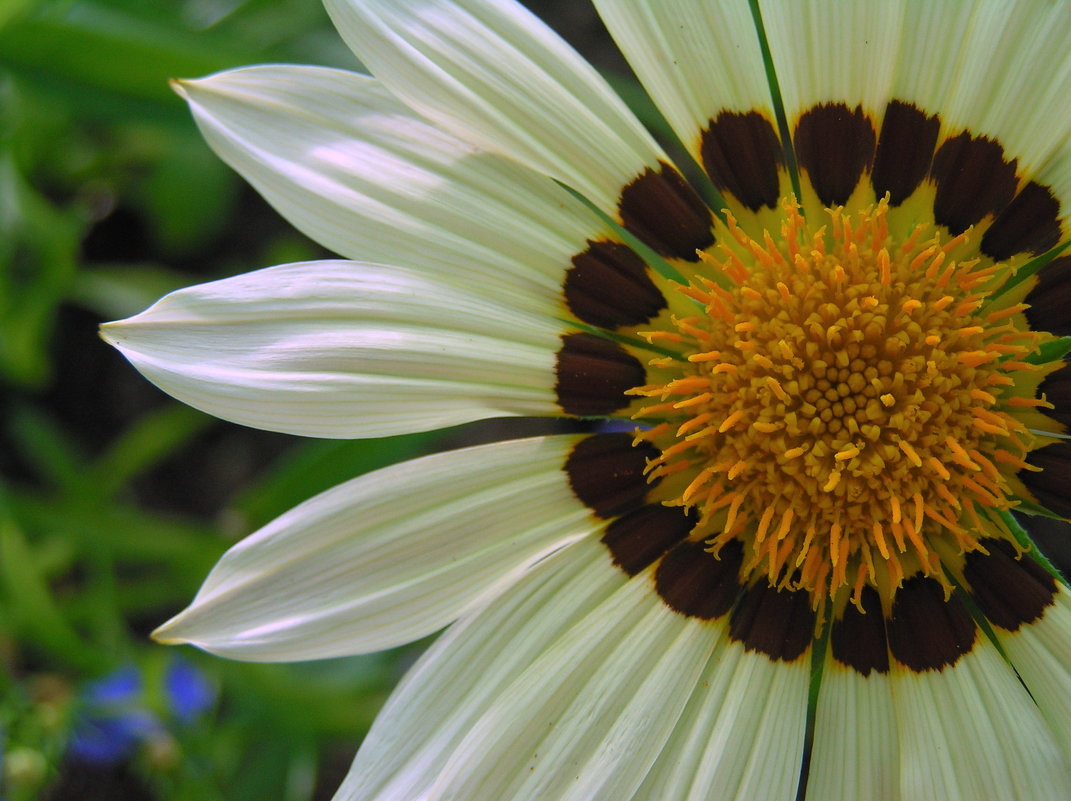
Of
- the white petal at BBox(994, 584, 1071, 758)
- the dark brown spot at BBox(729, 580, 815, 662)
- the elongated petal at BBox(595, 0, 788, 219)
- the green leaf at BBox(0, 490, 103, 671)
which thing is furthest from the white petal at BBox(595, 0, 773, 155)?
the green leaf at BBox(0, 490, 103, 671)

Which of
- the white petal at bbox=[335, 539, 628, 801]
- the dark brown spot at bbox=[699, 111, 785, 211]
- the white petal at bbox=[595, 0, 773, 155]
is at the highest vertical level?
the white petal at bbox=[595, 0, 773, 155]

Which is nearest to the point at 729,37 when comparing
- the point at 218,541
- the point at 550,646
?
the point at 550,646

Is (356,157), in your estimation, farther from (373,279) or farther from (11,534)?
(11,534)

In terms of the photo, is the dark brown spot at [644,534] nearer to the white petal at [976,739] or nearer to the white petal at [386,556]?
the white petal at [386,556]

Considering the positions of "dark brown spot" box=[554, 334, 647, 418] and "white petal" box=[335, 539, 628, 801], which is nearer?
"white petal" box=[335, 539, 628, 801]

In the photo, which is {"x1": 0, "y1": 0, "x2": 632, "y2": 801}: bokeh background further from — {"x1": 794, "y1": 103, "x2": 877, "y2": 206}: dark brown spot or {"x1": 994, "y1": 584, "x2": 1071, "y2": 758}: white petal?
{"x1": 994, "y1": 584, "x2": 1071, "y2": 758}: white petal

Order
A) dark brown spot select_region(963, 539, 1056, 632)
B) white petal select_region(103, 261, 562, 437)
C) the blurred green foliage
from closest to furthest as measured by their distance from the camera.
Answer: white petal select_region(103, 261, 562, 437) < dark brown spot select_region(963, 539, 1056, 632) < the blurred green foliage

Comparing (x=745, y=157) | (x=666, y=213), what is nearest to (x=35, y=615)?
(x=666, y=213)

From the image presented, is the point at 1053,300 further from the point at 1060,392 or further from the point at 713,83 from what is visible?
the point at 713,83
